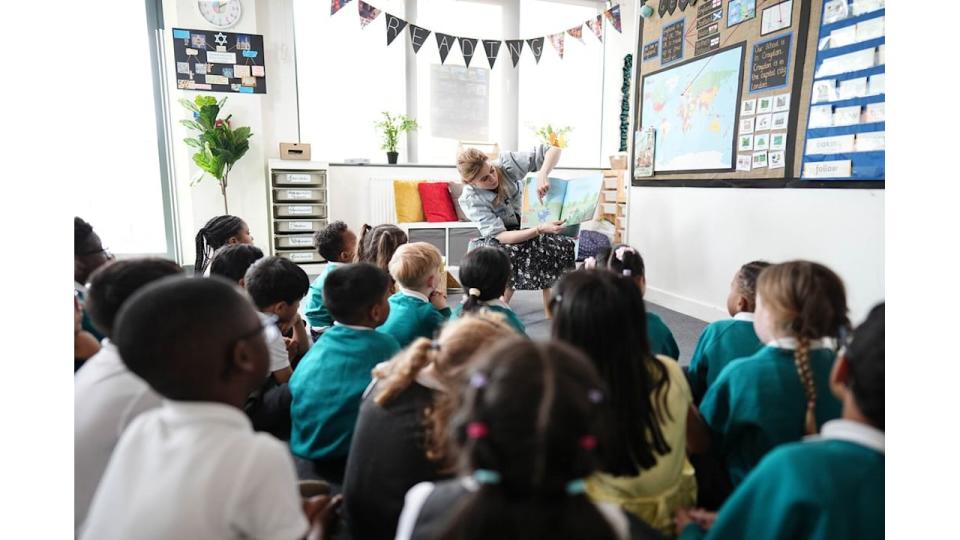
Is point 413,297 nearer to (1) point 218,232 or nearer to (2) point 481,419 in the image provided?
(1) point 218,232

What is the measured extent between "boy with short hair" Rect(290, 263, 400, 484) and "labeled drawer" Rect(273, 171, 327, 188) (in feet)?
11.4

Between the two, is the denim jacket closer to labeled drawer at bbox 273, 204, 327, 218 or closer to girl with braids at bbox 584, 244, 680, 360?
girl with braids at bbox 584, 244, 680, 360

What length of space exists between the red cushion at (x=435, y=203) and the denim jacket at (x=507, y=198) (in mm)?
1802

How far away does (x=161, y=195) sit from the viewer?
4.77 meters

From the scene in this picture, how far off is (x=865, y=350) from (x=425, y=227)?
418 centimetres

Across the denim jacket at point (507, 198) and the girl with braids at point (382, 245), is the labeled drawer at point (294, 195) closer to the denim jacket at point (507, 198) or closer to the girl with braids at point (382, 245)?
the denim jacket at point (507, 198)

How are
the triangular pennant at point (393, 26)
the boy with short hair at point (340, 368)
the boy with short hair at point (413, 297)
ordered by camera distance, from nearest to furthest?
the boy with short hair at point (340, 368) < the boy with short hair at point (413, 297) < the triangular pennant at point (393, 26)

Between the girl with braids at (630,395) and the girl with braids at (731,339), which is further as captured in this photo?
the girl with braids at (731,339)

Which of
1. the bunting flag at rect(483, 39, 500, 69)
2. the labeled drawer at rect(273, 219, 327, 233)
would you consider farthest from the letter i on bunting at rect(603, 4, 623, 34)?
the labeled drawer at rect(273, 219, 327, 233)

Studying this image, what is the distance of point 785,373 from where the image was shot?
3.68 ft

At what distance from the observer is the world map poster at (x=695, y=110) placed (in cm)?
297

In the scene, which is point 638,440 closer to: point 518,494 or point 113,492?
point 518,494

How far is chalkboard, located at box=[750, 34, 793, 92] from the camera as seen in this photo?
2609 millimetres

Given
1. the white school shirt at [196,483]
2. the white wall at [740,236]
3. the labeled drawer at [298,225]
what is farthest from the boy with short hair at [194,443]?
the labeled drawer at [298,225]
